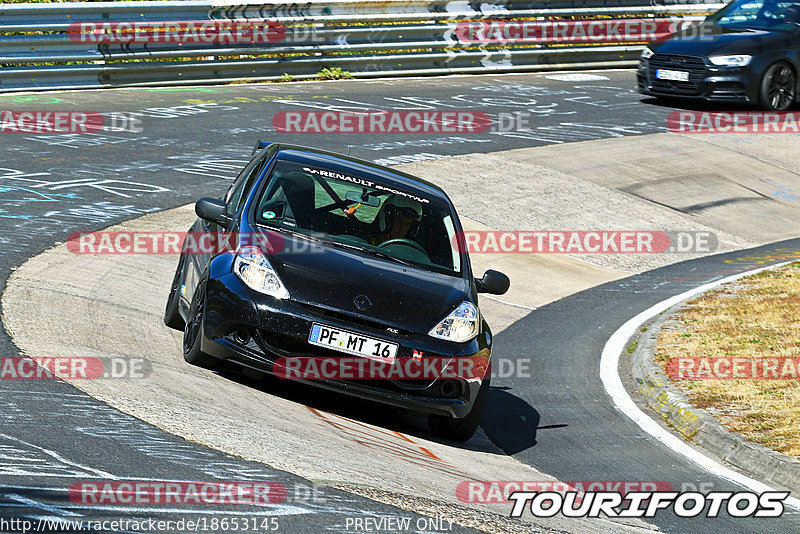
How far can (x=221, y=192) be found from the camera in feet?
45.8

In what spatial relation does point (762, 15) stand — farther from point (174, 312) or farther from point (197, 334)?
point (197, 334)

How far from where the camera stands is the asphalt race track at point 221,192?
5.45m

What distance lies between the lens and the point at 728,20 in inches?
854

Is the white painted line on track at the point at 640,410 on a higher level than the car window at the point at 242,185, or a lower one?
lower

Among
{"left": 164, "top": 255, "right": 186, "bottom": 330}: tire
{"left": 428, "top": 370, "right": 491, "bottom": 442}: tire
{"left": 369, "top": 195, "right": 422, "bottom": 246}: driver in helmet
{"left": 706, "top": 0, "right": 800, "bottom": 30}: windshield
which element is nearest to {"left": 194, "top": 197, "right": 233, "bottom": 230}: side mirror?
{"left": 164, "top": 255, "right": 186, "bottom": 330}: tire

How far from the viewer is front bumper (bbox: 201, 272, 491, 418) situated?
23.0 ft

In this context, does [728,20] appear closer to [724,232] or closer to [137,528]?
[724,232]

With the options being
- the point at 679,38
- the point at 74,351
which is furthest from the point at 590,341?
the point at 679,38
